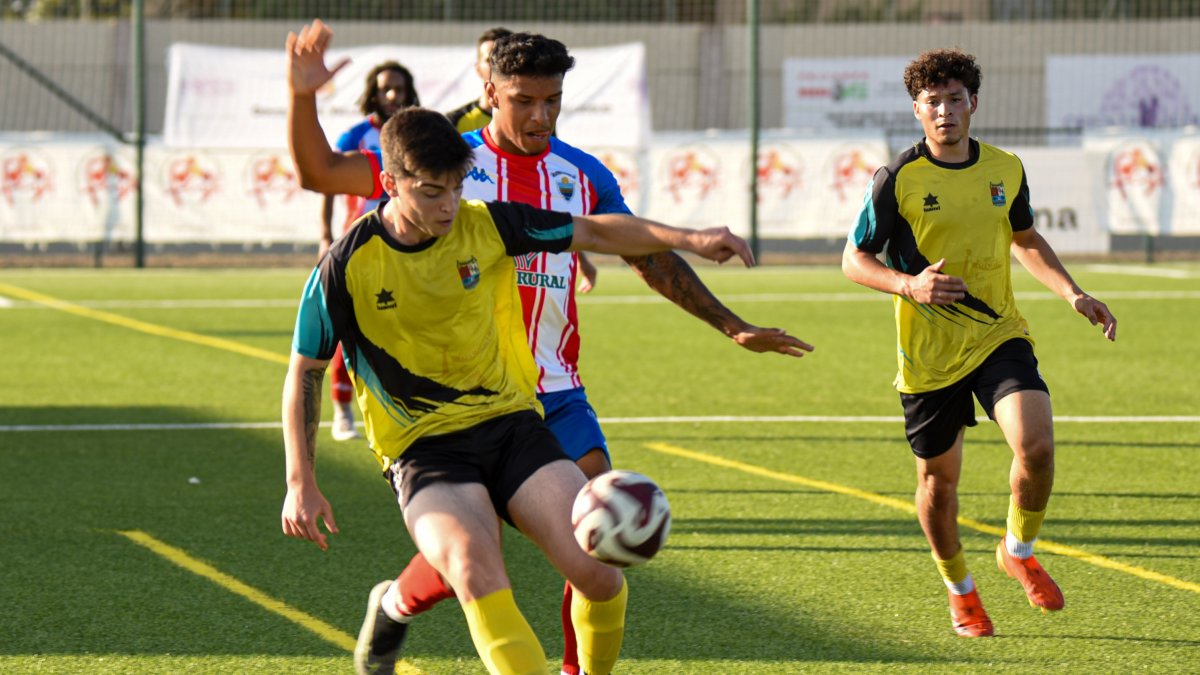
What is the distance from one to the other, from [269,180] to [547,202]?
1901cm

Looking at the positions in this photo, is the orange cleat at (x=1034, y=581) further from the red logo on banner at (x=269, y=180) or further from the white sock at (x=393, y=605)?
the red logo on banner at (x=269, y=180)

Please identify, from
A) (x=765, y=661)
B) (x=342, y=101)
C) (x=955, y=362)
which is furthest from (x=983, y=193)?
(x=342, y=101)

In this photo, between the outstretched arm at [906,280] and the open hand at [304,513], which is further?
the outstretched arm at [906,280]

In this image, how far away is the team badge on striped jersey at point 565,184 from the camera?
533cm

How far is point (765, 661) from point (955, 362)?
1.38m

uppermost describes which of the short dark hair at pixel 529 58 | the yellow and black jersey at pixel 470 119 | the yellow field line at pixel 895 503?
the short dark hair at pixel 529 58

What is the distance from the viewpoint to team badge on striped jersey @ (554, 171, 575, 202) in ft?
17.5

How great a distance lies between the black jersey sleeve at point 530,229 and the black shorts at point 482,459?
508 mm

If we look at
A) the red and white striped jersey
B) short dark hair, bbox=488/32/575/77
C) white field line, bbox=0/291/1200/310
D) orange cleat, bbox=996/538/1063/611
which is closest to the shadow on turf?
orange cleat, bbox=996/538/1063/611

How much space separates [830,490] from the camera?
844 cm

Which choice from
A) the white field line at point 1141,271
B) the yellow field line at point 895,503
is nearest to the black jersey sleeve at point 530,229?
the yellow field line at point 895,503

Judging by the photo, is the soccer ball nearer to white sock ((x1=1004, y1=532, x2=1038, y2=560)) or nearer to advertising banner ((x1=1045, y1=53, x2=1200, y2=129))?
white sock ((x1=1004, y1=532, x2=1038, y2=560))

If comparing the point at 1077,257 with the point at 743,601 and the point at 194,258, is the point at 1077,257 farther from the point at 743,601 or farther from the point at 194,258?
the point at 743,601

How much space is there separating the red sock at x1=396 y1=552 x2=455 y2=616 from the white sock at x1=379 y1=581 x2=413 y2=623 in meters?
0.02
